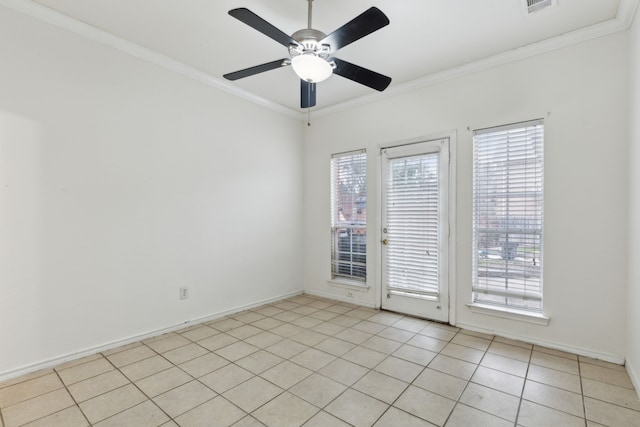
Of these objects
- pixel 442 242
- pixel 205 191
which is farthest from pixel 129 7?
pixel 442 242

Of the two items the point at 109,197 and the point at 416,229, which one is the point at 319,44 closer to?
the point at 109,197

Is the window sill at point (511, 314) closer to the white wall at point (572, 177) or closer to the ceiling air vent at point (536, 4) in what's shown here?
the white wall at point (572, 177)

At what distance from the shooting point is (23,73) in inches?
92.6

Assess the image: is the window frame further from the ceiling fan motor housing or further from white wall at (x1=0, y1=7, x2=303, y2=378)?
white wall at (x1=0, y1=7, x2=303, y2=378)

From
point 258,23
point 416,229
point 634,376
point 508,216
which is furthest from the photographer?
point 416,229

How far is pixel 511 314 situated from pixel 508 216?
37.5 inches

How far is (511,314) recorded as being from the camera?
298cm

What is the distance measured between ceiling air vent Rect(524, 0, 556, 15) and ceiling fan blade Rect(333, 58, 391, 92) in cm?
119

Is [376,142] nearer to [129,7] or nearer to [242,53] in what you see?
[242,53]

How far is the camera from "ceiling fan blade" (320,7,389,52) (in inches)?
67.0

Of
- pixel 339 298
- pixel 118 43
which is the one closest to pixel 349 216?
pixel 339 298

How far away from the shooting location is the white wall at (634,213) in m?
2.17

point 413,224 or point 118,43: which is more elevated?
point 118,43

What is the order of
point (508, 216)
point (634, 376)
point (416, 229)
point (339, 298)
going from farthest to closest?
point (339, 298), point (416, 229), point (508, 216), point (634, 376)
